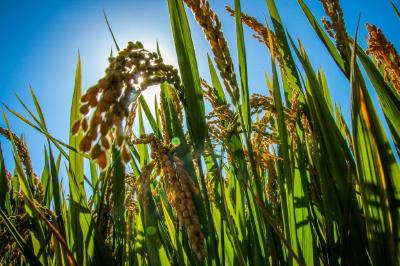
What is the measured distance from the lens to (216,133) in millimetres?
1532

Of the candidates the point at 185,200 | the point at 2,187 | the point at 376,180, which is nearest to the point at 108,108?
the point at 185,200

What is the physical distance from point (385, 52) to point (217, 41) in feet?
2.53

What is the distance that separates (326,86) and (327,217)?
149 centimetres

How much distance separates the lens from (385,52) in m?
1.44

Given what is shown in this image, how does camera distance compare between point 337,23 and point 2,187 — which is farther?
point 2,187

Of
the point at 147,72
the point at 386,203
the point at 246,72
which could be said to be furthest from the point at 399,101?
the point at 147,72

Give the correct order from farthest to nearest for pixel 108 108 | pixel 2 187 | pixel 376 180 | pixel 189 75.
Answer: pixel 2 187 < pixel 189 75 < pixel 376 180 < pixel 108 108

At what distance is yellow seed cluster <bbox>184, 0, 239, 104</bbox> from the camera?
1320mm

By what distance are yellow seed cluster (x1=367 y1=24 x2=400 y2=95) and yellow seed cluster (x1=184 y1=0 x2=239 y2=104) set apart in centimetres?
70

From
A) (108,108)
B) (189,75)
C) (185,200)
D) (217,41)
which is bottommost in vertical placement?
(185,200)

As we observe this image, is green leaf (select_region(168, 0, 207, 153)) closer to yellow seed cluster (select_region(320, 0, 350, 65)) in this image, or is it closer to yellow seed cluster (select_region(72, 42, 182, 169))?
yellow seed cluster (select_region(72, 42, 182, 169))

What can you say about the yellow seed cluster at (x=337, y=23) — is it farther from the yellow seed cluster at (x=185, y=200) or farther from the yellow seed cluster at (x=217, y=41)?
the yellow seed cluster at (x=185, y=200)

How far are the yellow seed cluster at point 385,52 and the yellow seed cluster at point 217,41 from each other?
70cm

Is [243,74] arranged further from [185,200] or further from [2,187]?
[2,187]
